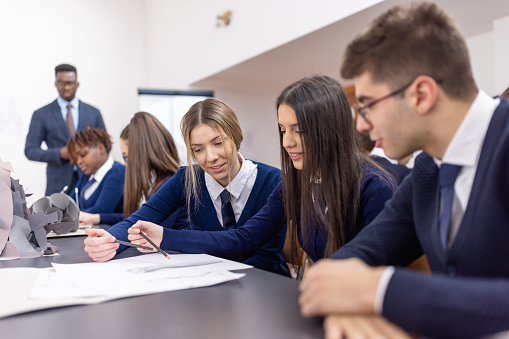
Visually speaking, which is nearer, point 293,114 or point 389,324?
point 389,324

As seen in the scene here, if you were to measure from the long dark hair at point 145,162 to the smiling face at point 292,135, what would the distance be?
1.17 m

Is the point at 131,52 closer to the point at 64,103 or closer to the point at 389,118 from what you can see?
the point at 64,103

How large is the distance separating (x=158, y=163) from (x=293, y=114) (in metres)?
1.24

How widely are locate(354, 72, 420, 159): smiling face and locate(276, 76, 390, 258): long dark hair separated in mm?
411

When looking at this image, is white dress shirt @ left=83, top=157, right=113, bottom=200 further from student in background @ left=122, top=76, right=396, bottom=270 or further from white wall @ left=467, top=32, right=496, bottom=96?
white wall @ left=467, top=32, right=496, bottom=96

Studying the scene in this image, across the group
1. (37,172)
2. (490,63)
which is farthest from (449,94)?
(37,172)

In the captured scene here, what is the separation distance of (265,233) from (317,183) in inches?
10.7

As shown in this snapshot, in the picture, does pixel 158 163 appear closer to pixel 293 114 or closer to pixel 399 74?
pixel 293 114

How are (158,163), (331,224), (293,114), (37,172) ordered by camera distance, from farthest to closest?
(37,172), (158,163), (293,114), (331,224)

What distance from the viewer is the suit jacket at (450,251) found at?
1.80ft

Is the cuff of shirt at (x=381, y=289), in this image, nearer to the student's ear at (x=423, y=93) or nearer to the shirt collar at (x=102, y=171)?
the student's ear at (x=423, y=93)

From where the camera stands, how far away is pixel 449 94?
76 centimetres

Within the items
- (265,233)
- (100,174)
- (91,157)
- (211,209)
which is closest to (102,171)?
(100,174)

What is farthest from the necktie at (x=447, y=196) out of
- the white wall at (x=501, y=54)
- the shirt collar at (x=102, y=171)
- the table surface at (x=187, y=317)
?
the white wall at (x=501, y=54)
